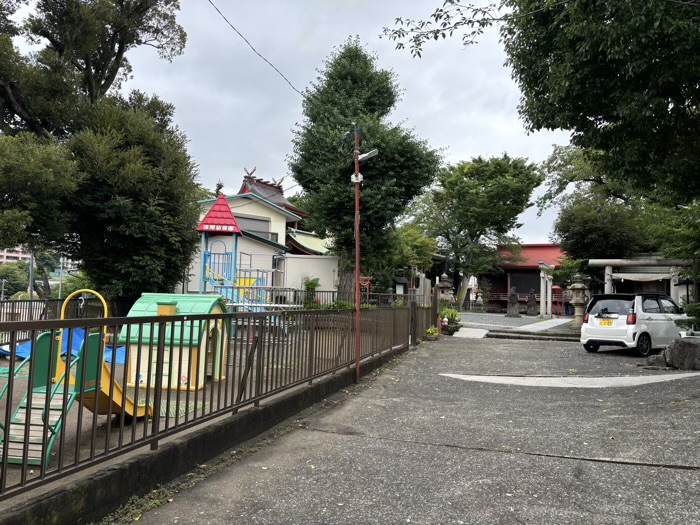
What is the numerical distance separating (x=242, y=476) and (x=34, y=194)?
1135cm

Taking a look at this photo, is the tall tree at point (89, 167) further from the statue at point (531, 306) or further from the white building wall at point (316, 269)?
the statue at point (531, 306)

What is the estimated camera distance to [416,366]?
10.8 m

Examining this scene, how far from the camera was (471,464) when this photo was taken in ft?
15.0

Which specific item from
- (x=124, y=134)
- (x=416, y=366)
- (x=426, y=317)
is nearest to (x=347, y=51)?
(x=124, y=134)

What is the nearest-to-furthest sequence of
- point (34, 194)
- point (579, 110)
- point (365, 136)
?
point (579, 110) → point (34, 194) → point (365, 136)

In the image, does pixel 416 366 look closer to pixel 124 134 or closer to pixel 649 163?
pixel 649 163

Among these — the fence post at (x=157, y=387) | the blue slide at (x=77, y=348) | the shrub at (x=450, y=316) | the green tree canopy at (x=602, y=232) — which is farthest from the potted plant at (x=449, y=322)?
the fence post at (x=157, y=387)

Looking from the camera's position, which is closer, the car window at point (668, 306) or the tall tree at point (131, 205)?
the car window at point (668, 306)

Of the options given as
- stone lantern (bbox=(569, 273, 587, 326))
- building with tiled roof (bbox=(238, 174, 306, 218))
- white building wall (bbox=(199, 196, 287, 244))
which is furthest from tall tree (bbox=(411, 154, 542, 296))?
white building wall (bbox=(199, 196, 287, 244))

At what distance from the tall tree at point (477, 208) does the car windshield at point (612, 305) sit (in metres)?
21.1

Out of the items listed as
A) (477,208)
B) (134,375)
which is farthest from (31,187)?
(477,208)

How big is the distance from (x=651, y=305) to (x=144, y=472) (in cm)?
1308

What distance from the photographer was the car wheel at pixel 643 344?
1300 centimetres

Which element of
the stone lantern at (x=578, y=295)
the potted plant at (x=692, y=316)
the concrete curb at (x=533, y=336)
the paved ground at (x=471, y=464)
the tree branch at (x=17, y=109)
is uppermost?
the tree branch at (x=17, y=109)
